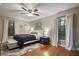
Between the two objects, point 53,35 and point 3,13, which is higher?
point 3,13

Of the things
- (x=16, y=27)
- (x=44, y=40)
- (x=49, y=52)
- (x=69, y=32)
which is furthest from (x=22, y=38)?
(x=69, y=32)

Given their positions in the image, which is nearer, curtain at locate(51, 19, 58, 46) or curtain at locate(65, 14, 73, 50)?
curtain at locate(65, 14, 73, 50)

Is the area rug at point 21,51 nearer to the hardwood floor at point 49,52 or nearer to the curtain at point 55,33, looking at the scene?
the hardwood floor at point 49,52

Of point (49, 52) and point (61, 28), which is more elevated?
point (61, 28)

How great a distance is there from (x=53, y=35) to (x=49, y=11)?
503 millimetres

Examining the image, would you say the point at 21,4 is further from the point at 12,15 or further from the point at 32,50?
the point at 32,50

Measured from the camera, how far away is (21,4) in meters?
1.82

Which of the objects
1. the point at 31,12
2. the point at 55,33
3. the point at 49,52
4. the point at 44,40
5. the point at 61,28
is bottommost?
the point at 49,52

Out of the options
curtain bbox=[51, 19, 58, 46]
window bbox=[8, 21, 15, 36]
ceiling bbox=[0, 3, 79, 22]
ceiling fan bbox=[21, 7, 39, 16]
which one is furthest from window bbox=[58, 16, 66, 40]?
window bbox=[8, 21, 15, 36]

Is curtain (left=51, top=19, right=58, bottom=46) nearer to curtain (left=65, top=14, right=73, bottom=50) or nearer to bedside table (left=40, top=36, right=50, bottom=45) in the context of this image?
bedside table (left=40, top=36, right=50, bottom=45)

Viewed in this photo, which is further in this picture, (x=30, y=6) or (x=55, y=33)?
(x=55, y=33)

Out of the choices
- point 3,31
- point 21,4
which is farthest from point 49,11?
point 3,31

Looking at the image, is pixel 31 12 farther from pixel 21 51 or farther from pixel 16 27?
pixel 21 51

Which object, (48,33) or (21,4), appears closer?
(21,4)
